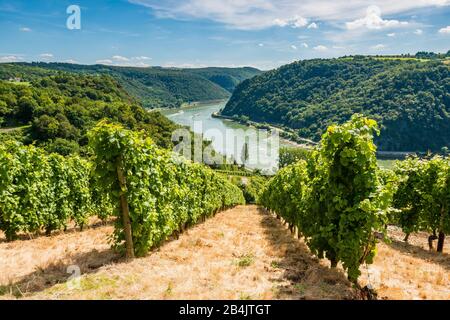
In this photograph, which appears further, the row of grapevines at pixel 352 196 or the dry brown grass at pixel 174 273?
the row of grapevines at pixel 352 196

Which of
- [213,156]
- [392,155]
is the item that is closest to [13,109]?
[213,156]

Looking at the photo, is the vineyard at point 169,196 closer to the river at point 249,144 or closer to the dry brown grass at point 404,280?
the dry brown grass at point 404,280

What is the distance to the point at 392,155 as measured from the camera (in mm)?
151625

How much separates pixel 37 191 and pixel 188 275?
32.1ft

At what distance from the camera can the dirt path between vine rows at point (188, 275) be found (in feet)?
26.3

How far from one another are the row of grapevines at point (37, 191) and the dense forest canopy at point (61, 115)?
42728 mm

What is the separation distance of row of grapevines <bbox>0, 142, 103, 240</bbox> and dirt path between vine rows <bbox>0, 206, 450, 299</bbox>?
147 cm

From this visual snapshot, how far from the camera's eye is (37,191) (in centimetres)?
1560

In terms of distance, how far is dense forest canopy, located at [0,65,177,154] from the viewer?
77.8 meters

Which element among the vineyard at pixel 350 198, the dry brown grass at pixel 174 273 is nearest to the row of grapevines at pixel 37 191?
the dry brown grass at pixel 174 273

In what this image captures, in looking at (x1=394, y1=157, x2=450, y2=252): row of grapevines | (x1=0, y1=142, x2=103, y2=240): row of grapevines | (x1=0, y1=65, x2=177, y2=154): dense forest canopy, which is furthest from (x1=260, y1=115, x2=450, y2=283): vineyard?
(x1=0, y1=65, x2=177, y2=154): dense forest canopy

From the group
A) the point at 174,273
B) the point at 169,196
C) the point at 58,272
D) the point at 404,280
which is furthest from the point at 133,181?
the point at 404,280
